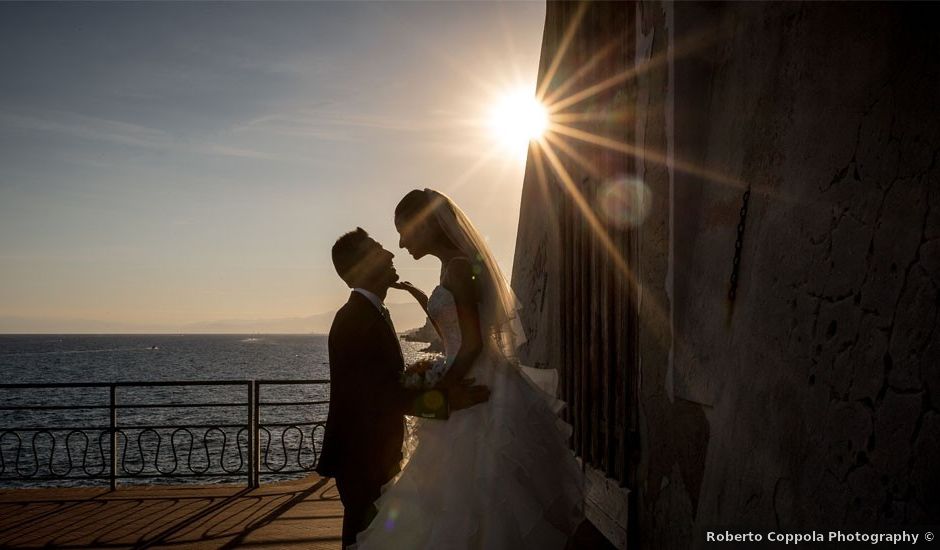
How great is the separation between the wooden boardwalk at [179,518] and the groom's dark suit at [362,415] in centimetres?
189

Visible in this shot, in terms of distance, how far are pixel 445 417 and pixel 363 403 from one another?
537mm

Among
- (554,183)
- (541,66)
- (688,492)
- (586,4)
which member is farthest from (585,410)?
(541,66)

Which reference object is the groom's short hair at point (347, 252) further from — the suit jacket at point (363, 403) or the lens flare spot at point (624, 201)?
the lens flare spot at point (624, 201)

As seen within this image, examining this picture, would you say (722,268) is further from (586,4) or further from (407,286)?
(586,4)

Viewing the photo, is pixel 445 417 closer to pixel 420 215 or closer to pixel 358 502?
pixel 358 502

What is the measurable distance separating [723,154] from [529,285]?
12.2 feet

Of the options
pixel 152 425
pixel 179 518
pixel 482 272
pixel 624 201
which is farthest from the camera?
pixel 152 425

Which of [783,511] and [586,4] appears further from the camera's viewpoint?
[586,4]

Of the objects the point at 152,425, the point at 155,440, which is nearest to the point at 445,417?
the point at 152,425

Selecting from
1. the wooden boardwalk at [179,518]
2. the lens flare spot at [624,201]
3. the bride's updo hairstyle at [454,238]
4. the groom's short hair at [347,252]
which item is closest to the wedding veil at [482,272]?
the bride's updo hairstyle at [454,238]

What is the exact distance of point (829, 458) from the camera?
1923 millimetres

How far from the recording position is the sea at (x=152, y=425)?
8.49 metres

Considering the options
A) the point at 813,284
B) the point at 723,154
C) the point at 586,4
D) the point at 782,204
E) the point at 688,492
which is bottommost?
the point at 688,492

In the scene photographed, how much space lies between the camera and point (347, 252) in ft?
11.7
